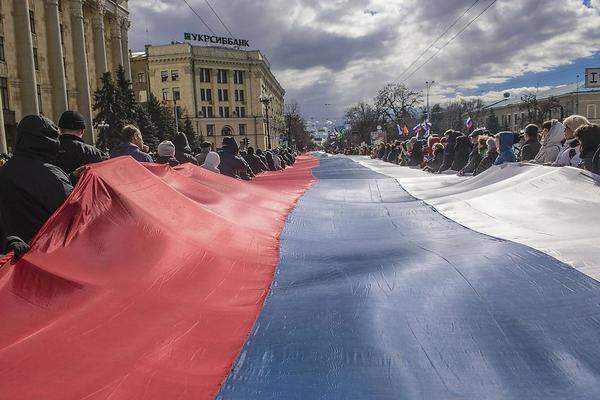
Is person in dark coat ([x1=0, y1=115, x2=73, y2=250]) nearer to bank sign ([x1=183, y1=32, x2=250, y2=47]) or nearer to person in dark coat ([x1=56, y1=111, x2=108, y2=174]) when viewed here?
person in dark coat ([x1=56, y1=111, x2=108, y2=174])

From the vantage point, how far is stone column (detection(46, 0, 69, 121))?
38094 millimetres

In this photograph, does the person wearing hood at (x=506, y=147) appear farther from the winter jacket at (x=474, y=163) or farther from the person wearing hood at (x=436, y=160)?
the person wearing hood at (x=436, y=160)

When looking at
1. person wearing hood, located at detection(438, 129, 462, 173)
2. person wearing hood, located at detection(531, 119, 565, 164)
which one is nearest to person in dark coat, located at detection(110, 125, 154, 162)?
person wearing hood, located at detection(531, 119, 565, 164)

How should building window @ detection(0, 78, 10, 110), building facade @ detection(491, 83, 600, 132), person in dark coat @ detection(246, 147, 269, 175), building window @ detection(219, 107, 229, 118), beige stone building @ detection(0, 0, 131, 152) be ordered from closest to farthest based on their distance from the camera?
person in dark coat @ detection(246, 147, 269, 175)
beige stone building @ detection(0, 0, 131, 152)
building window @ detection(0, 78, 10, 110)
building facade @ detection(491, 83, 600, 132)
building window @ detection(219, 107, 229, 118)

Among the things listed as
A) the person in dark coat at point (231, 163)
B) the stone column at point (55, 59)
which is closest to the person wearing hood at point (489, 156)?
the person in dark coat at point (231, 163)

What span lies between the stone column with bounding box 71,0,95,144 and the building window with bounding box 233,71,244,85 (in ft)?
157

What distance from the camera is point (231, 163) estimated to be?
10547 mm

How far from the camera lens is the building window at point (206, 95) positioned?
86500 mm

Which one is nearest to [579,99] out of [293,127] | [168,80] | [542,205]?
[293,127]

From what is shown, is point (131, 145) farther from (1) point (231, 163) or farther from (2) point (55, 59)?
(2) point (55, 59)

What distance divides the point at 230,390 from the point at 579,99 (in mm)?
91632

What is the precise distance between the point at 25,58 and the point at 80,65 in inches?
341

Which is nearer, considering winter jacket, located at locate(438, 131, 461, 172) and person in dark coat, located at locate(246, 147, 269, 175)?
winter jacket, located at locate(438, 131, 461, 172)

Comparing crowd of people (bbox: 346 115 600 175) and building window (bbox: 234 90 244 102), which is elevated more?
building window (bbox: 234 90 244 102)
